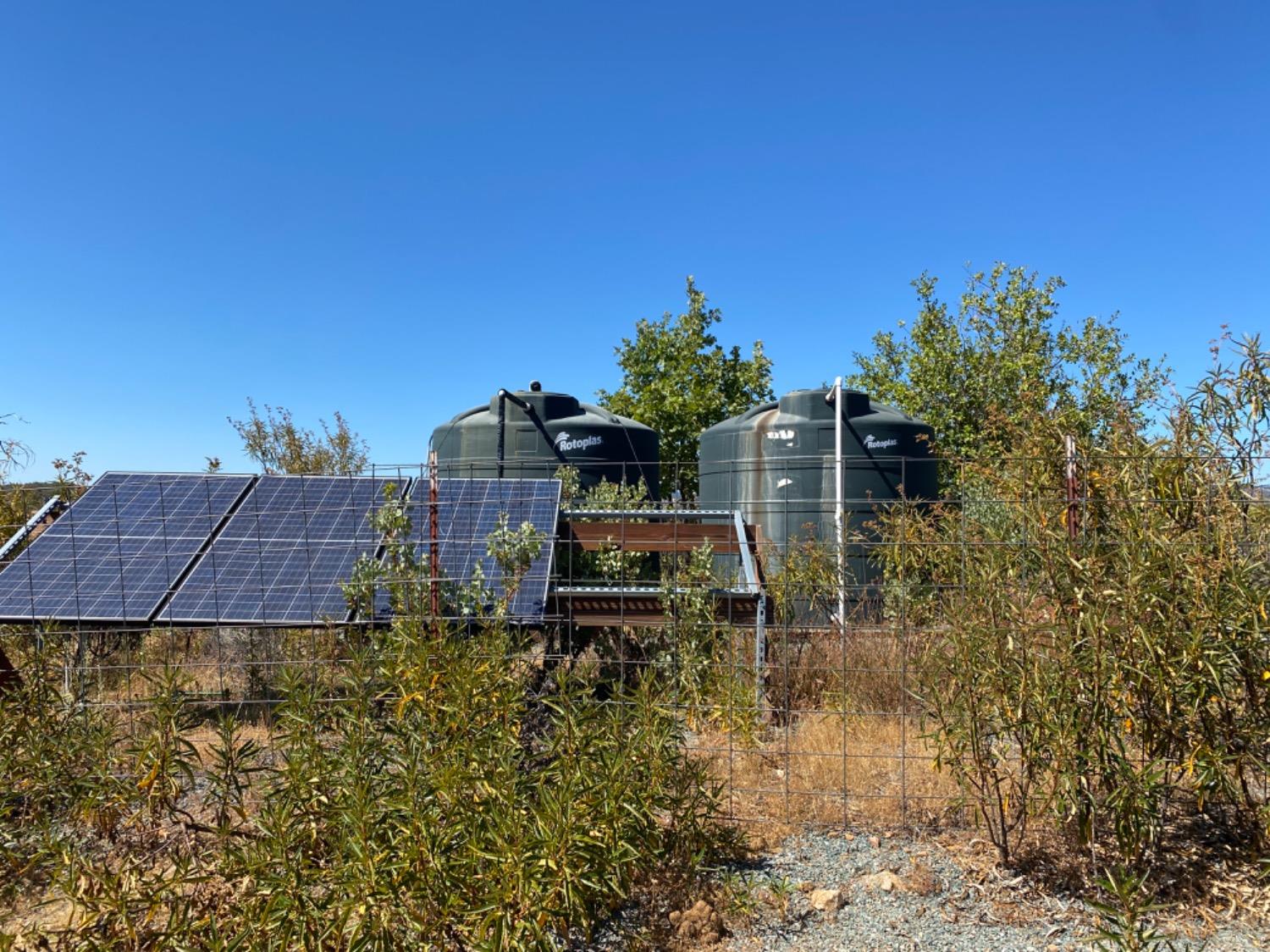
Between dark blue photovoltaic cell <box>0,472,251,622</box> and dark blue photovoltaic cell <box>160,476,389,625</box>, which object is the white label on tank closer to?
dark blue photovoltaic cell <box>160,476,389,625</box>

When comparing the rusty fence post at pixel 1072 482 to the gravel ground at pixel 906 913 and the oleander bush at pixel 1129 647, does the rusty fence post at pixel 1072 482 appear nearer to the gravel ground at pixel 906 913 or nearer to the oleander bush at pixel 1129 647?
the oleander bush at pixel 1129 647

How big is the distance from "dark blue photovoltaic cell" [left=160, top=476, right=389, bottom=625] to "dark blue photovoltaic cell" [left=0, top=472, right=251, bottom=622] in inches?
8.7

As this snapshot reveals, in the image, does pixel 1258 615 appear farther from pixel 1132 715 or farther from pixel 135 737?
pixel 135 737

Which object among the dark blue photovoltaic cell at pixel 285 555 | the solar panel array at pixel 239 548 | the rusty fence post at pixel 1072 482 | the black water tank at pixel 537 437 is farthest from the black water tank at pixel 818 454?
the rusty fence post at pixel 1072 482

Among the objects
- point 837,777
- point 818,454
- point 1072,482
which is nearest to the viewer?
point 1072,482

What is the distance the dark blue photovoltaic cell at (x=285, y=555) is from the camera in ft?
20.5

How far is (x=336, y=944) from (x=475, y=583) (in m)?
2.90

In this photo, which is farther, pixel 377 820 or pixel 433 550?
pixel 433 550

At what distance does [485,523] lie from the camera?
7.22 meters

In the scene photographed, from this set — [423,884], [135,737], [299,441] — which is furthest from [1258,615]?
[299,441]

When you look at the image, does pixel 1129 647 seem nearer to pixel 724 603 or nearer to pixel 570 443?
pixel 724 603

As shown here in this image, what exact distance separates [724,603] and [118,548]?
4852 mm

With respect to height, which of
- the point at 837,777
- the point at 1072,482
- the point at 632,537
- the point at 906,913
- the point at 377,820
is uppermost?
the point at 1072,482

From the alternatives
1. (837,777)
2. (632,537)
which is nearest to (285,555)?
(632,537)
